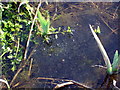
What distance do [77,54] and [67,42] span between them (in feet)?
0.56

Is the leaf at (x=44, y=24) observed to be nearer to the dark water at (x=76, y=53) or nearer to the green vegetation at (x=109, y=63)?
the dark water at (x=76, y=53)

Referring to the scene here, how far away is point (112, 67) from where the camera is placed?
1607 millimetres

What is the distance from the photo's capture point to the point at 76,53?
191 cm

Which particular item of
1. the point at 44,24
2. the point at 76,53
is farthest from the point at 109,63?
the point at 44,24

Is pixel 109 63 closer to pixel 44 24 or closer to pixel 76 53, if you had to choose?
pixel 76 53

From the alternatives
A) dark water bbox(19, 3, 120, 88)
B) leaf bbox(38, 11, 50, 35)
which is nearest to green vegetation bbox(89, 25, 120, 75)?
dark water bbox(19, 3, 120, 88)

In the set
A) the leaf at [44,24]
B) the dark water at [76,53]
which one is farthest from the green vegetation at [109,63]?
the leaf at [44,24]

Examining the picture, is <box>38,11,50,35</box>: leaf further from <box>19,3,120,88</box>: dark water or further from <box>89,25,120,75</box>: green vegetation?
<box>89,25,120,75</box>: green vegetation

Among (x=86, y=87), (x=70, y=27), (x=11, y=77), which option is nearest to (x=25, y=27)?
(x=70, y=27)

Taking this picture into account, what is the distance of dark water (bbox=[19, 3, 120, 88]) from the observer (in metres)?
1.75

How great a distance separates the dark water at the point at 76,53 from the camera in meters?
1.75

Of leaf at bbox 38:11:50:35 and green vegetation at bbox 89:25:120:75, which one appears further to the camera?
leaf at bbox 38:11:50:35

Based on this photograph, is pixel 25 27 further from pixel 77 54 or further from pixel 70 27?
pixel 77 54

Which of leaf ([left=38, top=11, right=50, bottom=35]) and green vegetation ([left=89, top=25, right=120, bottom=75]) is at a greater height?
leaf ([left=38, top=11, right=50, bottom=35])
